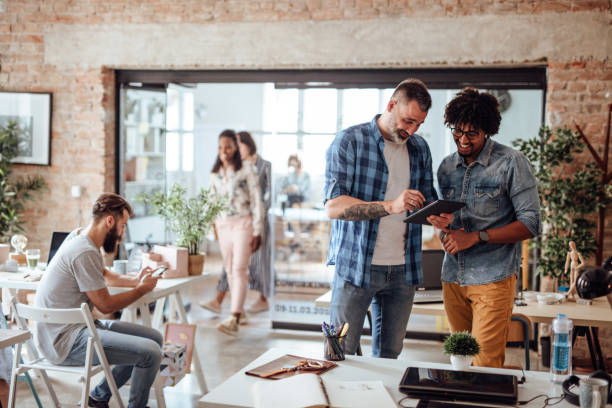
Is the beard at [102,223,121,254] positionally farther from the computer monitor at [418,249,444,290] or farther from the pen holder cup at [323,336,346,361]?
the computer monitor at [418,249,444,290]

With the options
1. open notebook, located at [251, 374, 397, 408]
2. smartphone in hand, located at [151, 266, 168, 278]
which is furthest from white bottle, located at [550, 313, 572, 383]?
smartphone in hand, located at [151, 266, 168, 278]

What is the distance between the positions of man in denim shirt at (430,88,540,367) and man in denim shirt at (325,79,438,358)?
7.3 inches

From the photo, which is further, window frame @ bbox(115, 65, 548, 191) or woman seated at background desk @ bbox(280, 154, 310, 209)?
woman seated at background desk @ bbox(280, 154, 310, 209)

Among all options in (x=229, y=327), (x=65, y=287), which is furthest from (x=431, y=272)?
(x=229, y=327)

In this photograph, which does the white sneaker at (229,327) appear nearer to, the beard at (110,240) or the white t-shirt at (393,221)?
the beard at (110,240)

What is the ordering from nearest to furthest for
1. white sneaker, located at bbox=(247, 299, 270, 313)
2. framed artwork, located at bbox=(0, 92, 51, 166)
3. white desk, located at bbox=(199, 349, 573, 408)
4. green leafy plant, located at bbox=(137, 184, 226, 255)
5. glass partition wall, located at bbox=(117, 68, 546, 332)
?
white desk, located at bbox=(199, 349, 573, 408)
green leafy plant, located at bbox=(137, 184, 226, 255)
glass partition wall, located at bbox=(117, 68, 546, 332)
framed artwork, located at bbox=(0, 92, 51, 166)
white sneaker, located at bbox=(247, 299, 270, 313)

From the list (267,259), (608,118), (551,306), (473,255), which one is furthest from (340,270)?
(267,259)

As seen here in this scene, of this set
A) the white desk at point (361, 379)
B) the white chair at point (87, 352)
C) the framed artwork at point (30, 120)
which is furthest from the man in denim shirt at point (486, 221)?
the framed artwork at point (30, 120)

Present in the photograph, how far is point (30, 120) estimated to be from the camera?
21.3ft

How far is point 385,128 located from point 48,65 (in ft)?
15.2

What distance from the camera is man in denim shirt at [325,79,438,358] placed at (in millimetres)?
2893

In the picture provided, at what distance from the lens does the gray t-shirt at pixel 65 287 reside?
353 cm

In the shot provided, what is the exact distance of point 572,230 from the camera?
520cm

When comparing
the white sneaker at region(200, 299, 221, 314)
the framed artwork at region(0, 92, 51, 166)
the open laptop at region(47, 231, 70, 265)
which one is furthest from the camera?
the white sneaker at region(200, 299, 221, 314)
